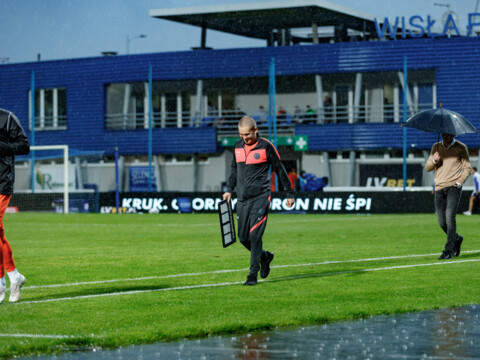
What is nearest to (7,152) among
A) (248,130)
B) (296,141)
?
(248,130)

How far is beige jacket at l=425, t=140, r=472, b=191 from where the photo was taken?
15516mm

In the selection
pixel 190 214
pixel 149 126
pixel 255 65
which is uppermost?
pixel 255 65

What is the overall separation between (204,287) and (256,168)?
1.57m

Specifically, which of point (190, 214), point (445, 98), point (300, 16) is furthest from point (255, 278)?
point (300, 16)

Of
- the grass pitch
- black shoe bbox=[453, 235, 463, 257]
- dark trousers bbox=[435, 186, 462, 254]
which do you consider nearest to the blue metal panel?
the grass pitch

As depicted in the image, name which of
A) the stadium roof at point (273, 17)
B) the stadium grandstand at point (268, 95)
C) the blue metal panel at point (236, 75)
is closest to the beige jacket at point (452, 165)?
the stadium grandstand at point (268, 95)

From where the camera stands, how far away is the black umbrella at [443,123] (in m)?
15.0

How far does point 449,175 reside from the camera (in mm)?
15531

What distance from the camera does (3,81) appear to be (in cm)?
6219

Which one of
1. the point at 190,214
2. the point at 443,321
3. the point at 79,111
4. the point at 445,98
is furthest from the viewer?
the point at 79,111

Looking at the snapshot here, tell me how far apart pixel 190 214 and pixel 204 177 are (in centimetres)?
1726

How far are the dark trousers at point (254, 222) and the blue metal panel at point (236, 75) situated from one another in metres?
39.0

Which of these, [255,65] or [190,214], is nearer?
[190,214]

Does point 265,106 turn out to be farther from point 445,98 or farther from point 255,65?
point 445,98
